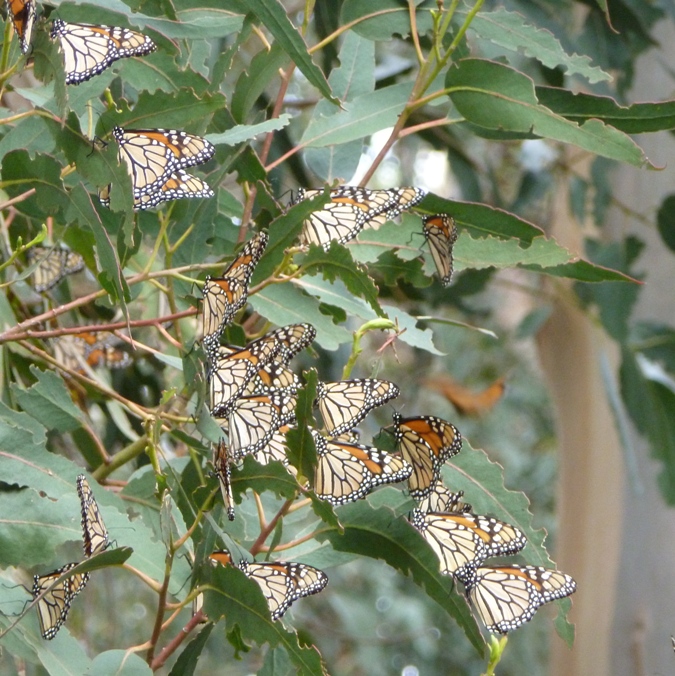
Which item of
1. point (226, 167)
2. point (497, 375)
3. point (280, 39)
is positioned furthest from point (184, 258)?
point (497, 375)

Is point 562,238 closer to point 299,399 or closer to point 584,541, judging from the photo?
point 584,541

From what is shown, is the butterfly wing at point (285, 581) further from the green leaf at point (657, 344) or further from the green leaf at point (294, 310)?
the green leaf at point (657, 344)

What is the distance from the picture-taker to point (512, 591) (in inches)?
39.5

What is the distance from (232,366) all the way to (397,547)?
0.75ft

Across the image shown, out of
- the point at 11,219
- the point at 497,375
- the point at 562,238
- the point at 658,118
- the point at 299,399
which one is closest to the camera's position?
the point at 299,399

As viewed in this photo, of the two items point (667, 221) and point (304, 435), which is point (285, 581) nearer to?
point (304, 435)

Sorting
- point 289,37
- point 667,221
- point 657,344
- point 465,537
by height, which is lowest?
point 657,344

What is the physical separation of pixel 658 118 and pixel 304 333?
447mm

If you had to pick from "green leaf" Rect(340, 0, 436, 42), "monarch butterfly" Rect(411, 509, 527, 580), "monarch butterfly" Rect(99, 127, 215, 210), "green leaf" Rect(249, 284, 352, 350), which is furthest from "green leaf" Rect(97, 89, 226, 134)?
"monarch butterfly" Rect(411, 509, 527, 580)

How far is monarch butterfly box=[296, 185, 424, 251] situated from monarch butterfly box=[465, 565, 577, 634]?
0.39 meters

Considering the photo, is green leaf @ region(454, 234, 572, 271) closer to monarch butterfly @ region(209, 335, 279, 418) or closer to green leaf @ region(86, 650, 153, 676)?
monarch butterfly @ region(209, 335, 279, 418)

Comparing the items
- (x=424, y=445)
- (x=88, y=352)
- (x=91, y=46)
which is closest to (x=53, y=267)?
(x=88, y=352)

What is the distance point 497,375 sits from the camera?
4914 millimetres

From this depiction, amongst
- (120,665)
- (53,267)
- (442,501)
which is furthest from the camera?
(53,267)
